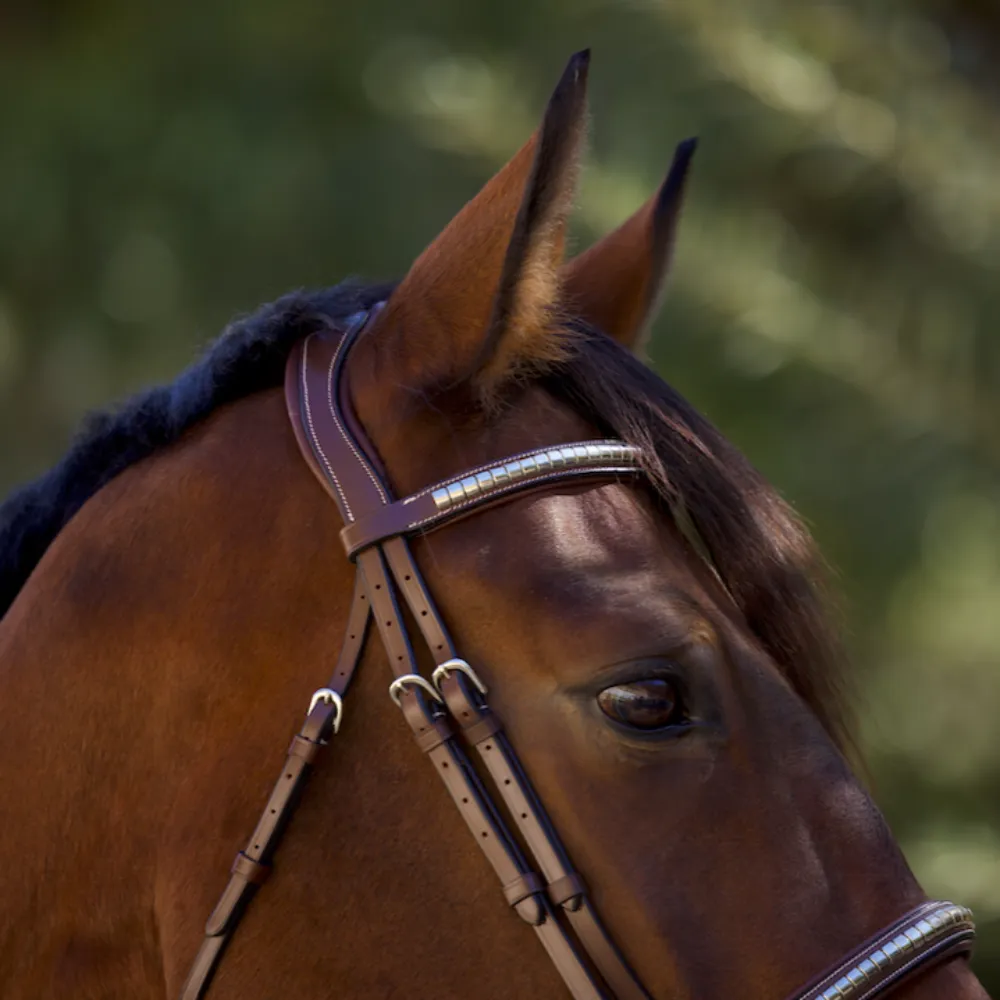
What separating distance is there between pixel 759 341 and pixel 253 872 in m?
3.67

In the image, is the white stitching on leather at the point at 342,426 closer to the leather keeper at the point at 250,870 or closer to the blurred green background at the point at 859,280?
the leather keeper at the point at 250,870

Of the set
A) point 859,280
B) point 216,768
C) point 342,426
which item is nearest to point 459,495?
point 342,426

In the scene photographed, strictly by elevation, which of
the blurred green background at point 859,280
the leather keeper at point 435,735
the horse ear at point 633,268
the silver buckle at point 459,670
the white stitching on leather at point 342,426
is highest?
the blurred green background at point 859,280

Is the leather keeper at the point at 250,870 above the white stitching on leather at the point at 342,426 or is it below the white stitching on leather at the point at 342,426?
below

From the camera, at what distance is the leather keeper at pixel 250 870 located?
136 centimetres

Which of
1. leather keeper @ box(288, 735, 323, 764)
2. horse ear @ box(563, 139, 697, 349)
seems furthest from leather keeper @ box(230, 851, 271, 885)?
horse ear @ box(563, 139, 697, 349)

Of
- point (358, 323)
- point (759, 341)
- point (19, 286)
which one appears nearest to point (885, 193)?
point (759, 341)

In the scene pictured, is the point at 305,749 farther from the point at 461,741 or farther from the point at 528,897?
the point at 528,897

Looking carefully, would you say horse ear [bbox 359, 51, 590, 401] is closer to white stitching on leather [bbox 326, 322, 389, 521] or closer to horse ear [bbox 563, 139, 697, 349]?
white stitching on leather [bbox 326, 322, 389, 521]

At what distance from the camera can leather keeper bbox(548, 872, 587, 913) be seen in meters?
1.27

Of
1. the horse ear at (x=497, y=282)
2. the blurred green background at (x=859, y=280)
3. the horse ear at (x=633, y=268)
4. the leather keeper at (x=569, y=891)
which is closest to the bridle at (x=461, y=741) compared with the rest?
the leather keeper at (x=569, y=891)

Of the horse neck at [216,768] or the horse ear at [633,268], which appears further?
the horse ear at [633,268]

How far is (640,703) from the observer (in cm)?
131

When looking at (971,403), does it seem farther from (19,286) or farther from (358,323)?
(19,286)
